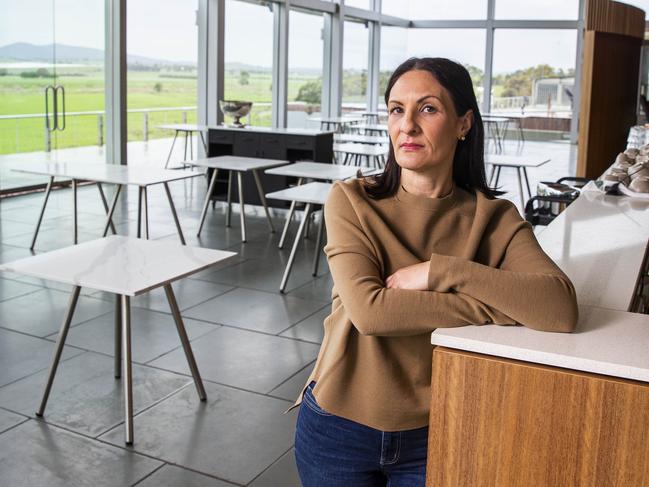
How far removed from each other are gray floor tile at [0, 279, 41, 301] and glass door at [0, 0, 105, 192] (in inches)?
140

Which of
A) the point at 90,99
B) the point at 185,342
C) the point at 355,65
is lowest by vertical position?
the point at 185,342

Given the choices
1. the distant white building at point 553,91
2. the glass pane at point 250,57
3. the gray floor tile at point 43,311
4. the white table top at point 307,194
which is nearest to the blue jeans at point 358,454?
the gray floor tile at point 43,311

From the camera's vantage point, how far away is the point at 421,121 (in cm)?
139

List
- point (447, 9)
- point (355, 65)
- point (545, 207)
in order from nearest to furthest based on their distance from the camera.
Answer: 1. point (545, 207)
2. point (355, 65)
3. point (447, 9)

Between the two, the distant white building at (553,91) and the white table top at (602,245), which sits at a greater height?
the distant white building at (553,91)

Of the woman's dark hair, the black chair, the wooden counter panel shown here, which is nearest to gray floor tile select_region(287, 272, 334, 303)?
the black chair

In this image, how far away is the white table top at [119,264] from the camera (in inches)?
101

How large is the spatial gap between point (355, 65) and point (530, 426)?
45.5ft

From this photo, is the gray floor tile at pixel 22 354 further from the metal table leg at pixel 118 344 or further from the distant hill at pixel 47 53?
the distant hill at pixel 47 53

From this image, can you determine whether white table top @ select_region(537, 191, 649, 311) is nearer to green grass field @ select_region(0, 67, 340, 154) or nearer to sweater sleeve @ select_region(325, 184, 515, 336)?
sweater sleeve @ select_region(325, 184, 515, 336)

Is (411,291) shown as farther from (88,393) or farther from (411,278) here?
(88,393)

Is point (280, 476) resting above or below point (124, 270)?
below

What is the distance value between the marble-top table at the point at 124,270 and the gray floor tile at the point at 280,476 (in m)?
0.54

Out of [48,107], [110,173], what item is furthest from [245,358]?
[48,107]
